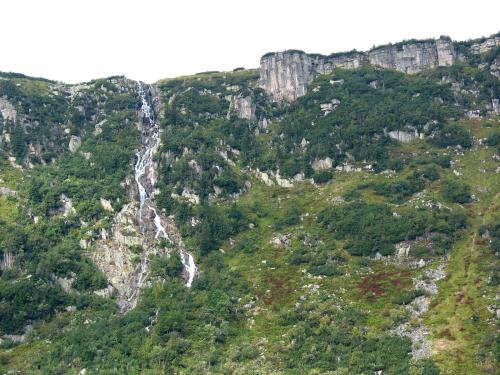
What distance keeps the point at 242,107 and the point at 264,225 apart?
198ft

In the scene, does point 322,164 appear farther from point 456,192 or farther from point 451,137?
point 456,192

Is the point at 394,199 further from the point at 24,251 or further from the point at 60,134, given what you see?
the point at 60,134

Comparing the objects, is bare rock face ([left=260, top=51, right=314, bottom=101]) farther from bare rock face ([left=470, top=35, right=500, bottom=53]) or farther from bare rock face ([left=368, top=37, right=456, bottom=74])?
bare rock face ([left=470, top=35, right=500, bottom=53])

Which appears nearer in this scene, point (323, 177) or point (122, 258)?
point (122, 258)

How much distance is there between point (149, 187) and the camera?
154000 millimetres

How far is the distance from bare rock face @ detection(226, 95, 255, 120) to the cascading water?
24.7 metres

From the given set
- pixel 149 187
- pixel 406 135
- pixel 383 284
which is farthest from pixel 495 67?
pixel 149 187

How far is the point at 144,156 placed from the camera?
167 meters

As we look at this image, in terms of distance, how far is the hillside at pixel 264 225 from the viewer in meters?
92.9

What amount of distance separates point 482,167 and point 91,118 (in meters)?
120

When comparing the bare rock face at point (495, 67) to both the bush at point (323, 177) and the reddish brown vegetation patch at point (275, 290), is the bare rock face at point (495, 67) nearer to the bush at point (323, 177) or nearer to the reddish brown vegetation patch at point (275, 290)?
the bush at point (323, 177)

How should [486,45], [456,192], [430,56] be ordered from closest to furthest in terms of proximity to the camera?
[456,192] → [486,45] → [430,56]

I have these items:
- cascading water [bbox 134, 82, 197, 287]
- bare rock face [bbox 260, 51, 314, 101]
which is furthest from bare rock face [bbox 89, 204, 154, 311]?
bare rock face [bbox 260, 51, 314, 101]

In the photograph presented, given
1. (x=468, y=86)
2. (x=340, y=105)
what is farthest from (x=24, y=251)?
(x=468, y=86)
